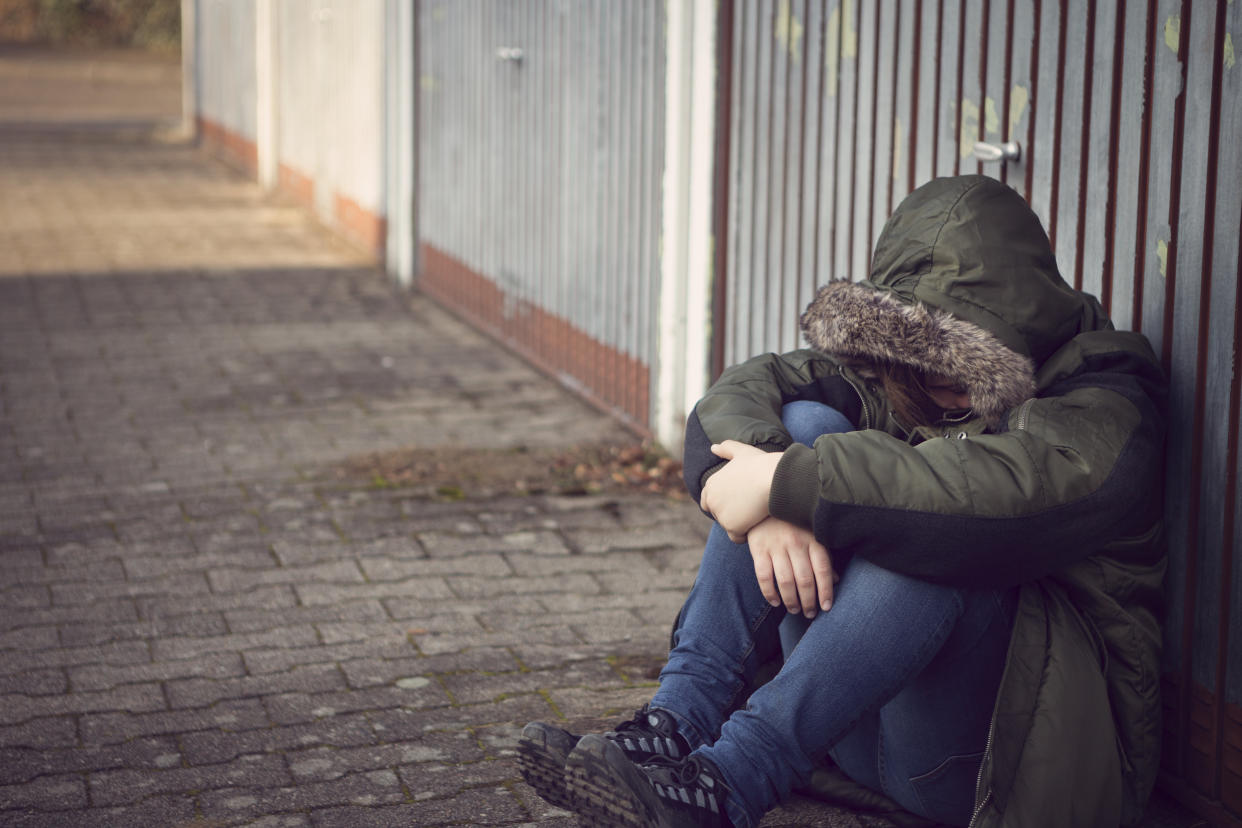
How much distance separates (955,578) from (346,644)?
83.1 inches

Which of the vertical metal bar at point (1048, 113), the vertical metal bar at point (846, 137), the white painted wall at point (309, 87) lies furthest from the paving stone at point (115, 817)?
the white painted wall at point (309, 87)

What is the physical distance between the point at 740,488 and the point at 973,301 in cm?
57

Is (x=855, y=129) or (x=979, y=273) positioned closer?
(x=979, y=273)

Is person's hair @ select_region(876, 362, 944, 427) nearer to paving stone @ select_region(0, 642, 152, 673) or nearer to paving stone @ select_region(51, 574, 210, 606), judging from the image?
paving stone @ select_region(0, 642, 152, 673)

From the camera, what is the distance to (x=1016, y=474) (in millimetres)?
2621

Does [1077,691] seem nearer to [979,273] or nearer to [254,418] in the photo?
[979,273]

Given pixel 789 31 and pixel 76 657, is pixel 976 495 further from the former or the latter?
pixel 789 31

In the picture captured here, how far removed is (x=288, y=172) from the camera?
1545 centimetres

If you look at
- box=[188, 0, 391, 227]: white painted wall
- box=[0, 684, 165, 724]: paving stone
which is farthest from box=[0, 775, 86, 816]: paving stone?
box=[188, 0, 391, 227]: white painted wall

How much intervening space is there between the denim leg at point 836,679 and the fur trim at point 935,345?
1.32 feet

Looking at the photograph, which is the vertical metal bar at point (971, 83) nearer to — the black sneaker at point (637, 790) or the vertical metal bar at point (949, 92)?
the vertical metal bar at point (949, 92)

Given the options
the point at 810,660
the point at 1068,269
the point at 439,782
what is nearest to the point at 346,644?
the point at 439,782

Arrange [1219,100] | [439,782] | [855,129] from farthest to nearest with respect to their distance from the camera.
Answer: [855,129], [439,782], [1219,100]

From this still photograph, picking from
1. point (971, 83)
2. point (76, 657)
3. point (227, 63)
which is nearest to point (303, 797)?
point (76, 657)
